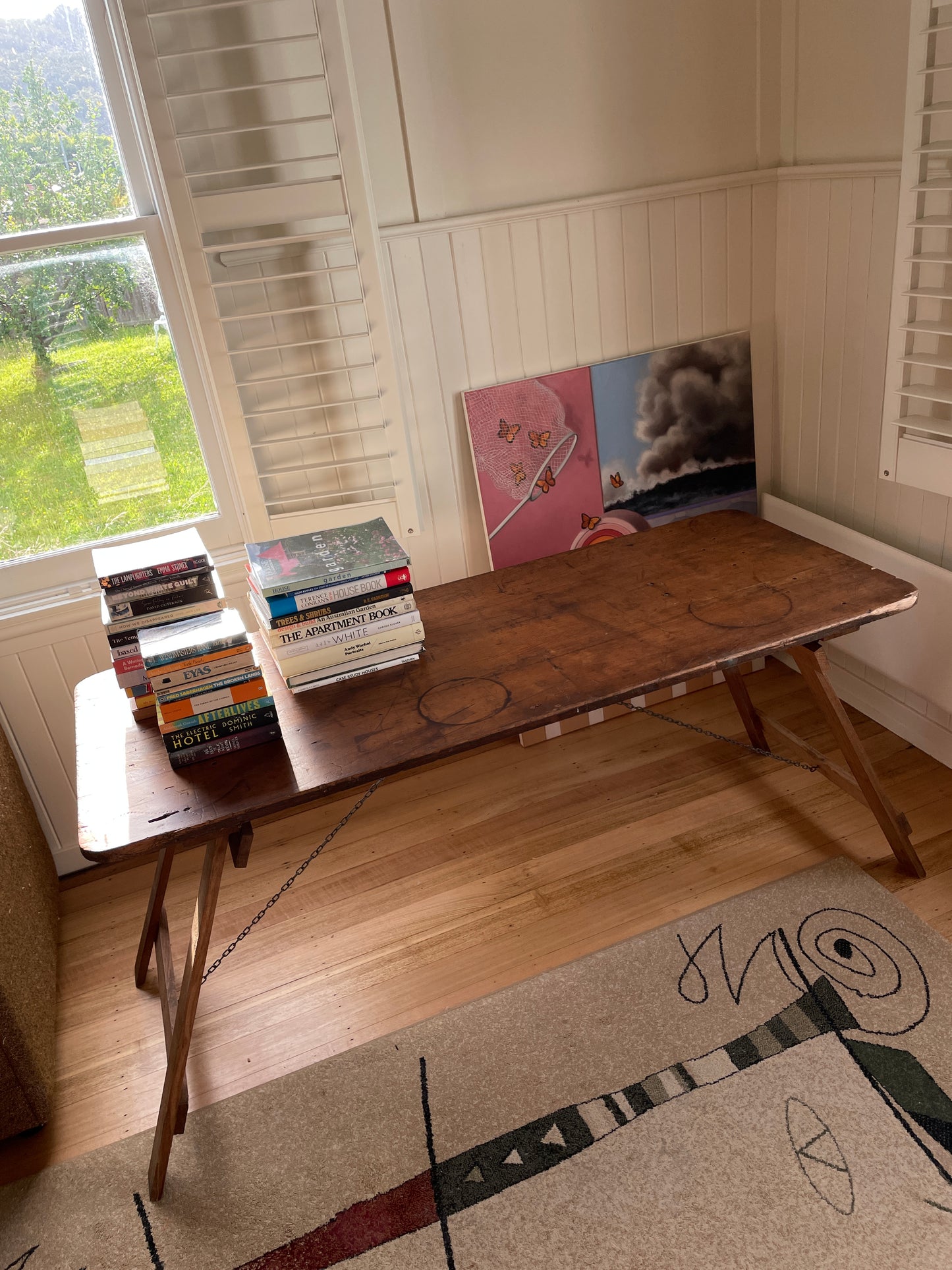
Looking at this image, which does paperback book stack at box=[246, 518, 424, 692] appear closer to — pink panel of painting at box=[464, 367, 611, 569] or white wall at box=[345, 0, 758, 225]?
pink panel of painting at box=[464, 367, 611, 569]

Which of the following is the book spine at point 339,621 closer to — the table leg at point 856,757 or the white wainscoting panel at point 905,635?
the table leg at point 856,757

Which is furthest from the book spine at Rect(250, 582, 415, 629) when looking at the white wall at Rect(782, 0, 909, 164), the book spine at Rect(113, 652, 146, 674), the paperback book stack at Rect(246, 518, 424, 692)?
the white wall at Rect(782, 0, 909, 164)

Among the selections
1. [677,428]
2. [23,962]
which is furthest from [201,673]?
[677,428]

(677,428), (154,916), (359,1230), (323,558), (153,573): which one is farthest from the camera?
(677,428)

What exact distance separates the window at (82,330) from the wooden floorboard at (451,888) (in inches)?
36.2

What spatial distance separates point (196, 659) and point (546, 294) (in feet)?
4.74

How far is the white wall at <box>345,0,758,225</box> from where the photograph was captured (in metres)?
2.17

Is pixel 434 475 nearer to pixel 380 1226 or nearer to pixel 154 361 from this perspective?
pixel 154 361

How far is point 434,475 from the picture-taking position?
8.43 ft

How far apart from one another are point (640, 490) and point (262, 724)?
4.85ft

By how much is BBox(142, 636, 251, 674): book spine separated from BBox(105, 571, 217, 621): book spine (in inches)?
8.2

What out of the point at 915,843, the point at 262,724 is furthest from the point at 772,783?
the point at 262,724

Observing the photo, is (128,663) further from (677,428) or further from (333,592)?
(677,428)

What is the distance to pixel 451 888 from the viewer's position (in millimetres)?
2281
